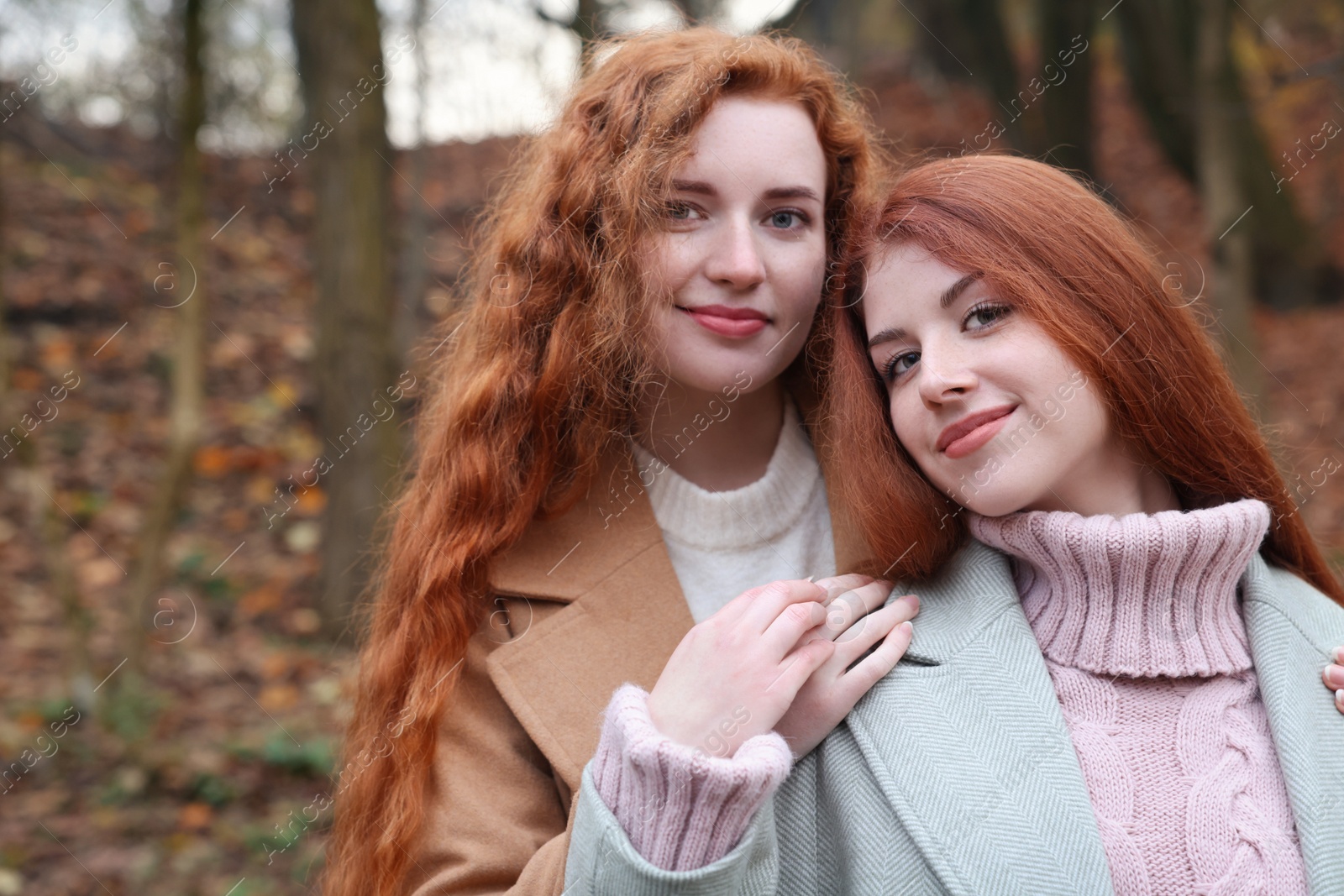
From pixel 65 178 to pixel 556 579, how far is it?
942 centimetres

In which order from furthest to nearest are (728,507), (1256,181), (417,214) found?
1. (1256,181)
2. (417,214)
3. (728,507)

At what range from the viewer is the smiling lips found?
213 centimetres

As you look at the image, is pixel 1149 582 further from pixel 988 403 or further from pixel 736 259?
pixel 736 259

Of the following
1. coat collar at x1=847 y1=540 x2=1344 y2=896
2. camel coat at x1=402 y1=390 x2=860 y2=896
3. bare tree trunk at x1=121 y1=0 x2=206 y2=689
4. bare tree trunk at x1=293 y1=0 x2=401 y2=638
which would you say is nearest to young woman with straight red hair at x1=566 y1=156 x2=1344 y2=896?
coat collar at x1=847 y1=540 x2=1344 y2=896

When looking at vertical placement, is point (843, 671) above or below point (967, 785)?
above

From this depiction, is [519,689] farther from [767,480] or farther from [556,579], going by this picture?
[767,480]

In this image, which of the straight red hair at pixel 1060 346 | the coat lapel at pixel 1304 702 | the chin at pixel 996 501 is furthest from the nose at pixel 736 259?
the coat lapel at pixel 1304 702

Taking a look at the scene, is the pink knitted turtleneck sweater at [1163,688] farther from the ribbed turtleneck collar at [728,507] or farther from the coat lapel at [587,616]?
the coat lapel at [587,616]

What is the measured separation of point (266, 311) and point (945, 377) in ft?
26.5

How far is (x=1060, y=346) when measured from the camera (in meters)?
1.75

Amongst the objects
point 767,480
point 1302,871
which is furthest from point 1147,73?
point 1302,871

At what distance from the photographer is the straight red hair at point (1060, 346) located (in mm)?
1790

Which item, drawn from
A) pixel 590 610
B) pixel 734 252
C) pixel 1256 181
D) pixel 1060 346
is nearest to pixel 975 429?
pixel 1060 346

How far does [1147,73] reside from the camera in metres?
8.47
